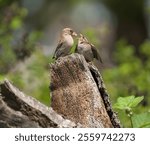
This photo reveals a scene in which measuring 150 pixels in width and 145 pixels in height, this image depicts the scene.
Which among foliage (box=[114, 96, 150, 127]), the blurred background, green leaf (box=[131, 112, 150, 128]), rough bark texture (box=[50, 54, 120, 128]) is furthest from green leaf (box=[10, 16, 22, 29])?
green leaf (box=[131, 112, 150, 128])

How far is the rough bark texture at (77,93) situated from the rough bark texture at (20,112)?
43 centimetres

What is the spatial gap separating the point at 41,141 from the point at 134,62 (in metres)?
14.0

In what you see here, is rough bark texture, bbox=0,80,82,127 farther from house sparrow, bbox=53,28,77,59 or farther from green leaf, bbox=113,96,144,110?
house sparrow, bbox=53,28,77,59

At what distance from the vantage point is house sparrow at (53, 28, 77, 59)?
891 centimetres

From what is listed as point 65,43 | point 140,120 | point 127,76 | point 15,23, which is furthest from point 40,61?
point 140,120

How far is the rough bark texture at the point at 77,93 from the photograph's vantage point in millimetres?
8094

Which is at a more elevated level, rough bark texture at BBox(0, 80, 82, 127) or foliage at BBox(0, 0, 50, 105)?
rough bark texture at BBox(0, 80, 82, 127)

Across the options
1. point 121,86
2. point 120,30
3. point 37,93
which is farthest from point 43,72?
point 120,30

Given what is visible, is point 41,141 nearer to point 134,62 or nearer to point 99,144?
point 99,144

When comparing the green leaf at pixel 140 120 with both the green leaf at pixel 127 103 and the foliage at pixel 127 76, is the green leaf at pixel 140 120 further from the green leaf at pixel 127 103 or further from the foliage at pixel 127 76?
the foliage at pixel 127 76

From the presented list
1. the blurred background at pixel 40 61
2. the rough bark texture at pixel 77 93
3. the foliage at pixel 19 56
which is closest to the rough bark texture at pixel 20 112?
the rough bark texture at pixel 77 93

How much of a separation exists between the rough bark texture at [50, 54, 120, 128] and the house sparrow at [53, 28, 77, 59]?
1.87 feet

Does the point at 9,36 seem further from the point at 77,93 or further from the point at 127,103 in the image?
the point at 127,103

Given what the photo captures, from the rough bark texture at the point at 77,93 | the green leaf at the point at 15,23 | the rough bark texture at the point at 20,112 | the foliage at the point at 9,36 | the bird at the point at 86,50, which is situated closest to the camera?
the rough bark texture at the point at 20,112
